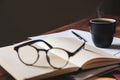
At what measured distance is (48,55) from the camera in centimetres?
76

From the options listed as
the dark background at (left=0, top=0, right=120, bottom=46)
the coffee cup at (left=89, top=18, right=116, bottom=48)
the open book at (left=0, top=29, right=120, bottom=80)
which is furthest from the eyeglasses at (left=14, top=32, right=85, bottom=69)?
the dark background at (left=0, top=0, right=120, bottom=46)

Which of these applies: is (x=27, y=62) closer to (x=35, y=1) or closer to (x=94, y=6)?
(x=35, y=1)

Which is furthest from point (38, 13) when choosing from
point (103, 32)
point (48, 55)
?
point (48, 55)

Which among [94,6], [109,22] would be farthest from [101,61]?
[94,6]

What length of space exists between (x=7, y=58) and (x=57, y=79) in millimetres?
200

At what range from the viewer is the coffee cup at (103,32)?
0.89 m

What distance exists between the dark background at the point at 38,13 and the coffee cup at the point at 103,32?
3.05 ft

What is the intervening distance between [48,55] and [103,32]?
250 millimetres

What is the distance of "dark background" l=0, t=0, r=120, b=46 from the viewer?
82.0 inches

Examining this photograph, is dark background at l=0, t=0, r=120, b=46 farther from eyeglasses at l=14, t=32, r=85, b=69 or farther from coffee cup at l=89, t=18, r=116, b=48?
eyeglasses at l=14, t=32, r=85, b=69

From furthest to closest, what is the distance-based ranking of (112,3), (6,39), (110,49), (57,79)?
(112,3) → (6,39) → (110,49) → (57,79)

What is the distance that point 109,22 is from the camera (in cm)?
93

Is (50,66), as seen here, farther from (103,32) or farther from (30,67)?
(103,32)

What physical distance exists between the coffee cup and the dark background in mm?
930
